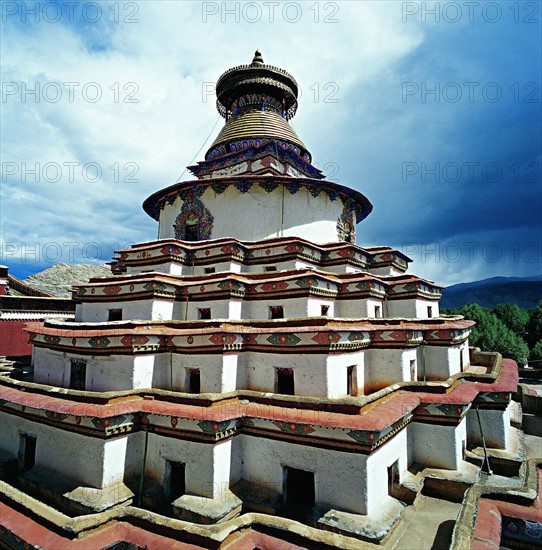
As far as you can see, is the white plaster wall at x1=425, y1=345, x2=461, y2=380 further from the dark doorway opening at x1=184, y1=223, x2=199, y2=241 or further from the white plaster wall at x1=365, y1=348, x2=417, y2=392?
the dark doorway opening at x1=184, y1=223, x2=199, y2=241

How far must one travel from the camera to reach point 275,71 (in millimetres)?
18766

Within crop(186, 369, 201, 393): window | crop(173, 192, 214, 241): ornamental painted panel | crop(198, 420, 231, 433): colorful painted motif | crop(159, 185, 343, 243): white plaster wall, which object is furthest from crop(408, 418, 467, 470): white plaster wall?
crop(173, 192, 214, 241): ornamental painted panel

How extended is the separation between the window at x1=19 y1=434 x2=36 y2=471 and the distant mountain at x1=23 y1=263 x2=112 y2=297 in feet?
86.7

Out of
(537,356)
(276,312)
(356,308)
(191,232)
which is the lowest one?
(537,356)

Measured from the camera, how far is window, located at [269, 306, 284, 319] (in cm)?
1034

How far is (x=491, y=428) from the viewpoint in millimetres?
9922

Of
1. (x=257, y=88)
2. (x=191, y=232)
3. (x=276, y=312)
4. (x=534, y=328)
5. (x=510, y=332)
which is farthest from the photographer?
(x=534, y=328)

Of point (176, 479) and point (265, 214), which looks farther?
point (265, 214)

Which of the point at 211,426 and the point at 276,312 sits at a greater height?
the point at 276,312

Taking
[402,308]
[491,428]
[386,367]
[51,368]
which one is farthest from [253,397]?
[491,428]

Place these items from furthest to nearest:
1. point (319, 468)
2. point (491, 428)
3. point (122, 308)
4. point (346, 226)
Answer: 1. point (346, 226)
2. point (122, 308)
3. point (491, 428)
4. point (319, 468)

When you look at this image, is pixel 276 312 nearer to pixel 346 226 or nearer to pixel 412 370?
pixel 412 370

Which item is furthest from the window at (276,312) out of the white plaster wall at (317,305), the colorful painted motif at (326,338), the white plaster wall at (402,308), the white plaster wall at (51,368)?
the white plaster wall at (51,368)

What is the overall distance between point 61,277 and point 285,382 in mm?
38859
